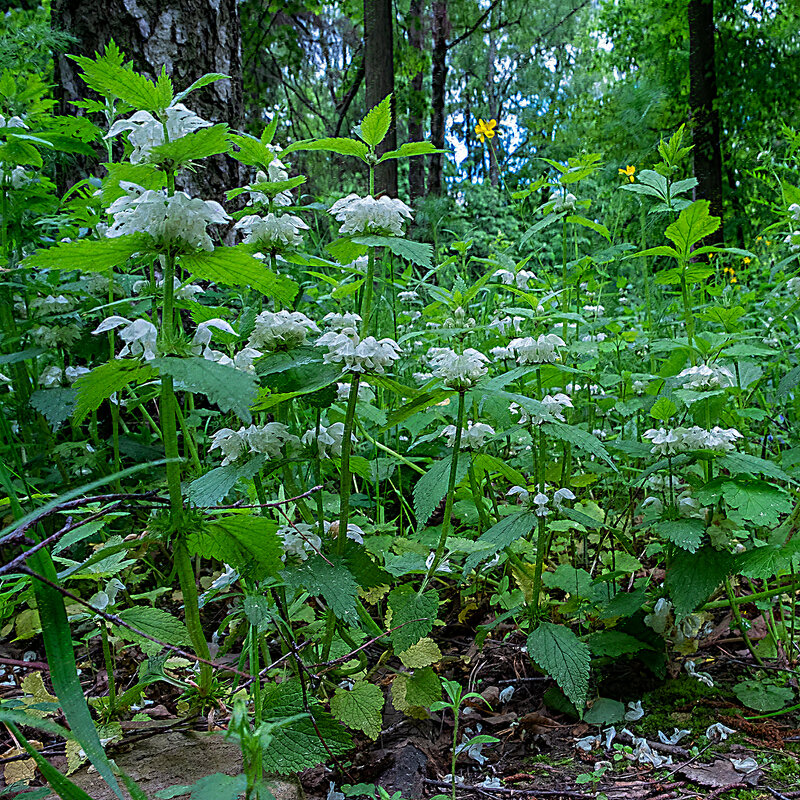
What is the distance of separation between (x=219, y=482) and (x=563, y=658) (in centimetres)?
73

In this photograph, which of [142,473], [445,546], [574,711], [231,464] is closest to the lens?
[231,464]

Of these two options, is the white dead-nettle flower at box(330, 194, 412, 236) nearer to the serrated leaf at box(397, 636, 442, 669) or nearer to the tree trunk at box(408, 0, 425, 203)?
the serrated leaf at box(397, 636, 442, 669)

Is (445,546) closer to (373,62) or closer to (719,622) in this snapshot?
(719,622)

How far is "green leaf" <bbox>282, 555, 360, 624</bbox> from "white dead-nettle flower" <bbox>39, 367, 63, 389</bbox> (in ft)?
4.07

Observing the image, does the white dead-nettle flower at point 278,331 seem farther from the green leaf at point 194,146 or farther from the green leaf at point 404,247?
the green leaf at point 194,146

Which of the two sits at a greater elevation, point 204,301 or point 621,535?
point 204,301

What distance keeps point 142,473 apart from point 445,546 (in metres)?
1.18

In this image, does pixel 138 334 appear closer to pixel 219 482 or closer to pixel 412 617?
pixel 219 482

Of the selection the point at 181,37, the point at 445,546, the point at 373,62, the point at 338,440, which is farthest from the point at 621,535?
the point at 373,62

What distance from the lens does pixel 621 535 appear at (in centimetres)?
168

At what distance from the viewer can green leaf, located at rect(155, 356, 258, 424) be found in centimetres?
82

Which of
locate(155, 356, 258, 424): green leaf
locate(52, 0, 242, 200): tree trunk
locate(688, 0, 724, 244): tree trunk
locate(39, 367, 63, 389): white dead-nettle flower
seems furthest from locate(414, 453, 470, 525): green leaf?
locate(688, 0, 724, 244): tree trunk

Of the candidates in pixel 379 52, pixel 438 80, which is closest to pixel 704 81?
pixel 438 80

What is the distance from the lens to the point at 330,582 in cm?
105
